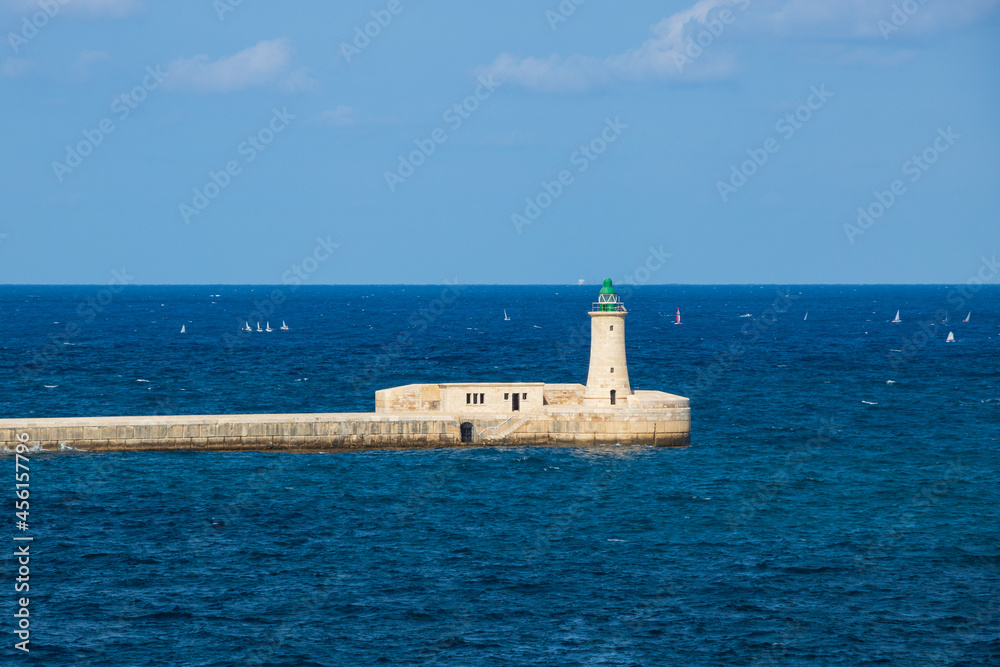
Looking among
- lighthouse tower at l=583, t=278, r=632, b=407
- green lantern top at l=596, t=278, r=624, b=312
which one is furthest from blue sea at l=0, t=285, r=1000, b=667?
green lantern top at l=596, t=278, r=624, b=312

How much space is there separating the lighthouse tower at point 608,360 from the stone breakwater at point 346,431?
A: 1692mm

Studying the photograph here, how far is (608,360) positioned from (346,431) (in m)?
14.3

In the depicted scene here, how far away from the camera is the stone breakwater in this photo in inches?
2306

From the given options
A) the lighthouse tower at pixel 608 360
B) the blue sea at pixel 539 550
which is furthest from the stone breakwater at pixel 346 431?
the lighthouse tower at pixel 608 360

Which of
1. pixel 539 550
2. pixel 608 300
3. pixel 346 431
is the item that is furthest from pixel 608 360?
pixel 539 550

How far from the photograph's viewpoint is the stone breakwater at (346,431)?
58.6 m

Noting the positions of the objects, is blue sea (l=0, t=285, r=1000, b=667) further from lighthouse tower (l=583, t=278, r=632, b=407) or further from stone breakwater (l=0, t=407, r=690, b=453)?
lighthouse tower (l=583, t=278, r=632, b=407)

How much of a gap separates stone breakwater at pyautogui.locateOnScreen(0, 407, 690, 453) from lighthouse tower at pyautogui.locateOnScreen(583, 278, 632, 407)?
169cm

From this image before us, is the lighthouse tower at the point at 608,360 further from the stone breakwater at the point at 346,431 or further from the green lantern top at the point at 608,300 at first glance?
the stone breakwater at the point at 346,431

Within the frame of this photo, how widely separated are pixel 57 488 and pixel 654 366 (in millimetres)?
75902

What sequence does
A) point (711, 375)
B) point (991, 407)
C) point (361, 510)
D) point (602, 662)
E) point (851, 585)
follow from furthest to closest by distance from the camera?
point (711, 375), point (991, 407), point (361, 510), point (851, 585), point (602, 662)

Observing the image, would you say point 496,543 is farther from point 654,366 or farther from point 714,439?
point 654,366

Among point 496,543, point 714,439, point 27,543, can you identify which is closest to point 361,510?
point 496,543

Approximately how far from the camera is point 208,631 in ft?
115
